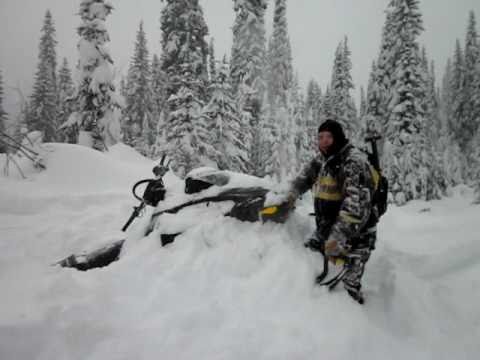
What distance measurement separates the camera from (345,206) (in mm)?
2965

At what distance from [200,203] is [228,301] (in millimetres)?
1975

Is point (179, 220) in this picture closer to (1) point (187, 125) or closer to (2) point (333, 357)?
(2) point (333, 357)

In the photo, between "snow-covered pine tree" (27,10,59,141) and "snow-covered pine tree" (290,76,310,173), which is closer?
"snow-covered pine tree" (290,76,310,173)

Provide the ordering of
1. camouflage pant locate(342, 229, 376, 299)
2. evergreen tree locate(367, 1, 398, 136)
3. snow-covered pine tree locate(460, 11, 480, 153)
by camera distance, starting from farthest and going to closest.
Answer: snow-covered pine tree locate(460, 11, 480, 153) < evergreen tree locate(367, 1, 398, 136) < camouflage pant locate(342, 229, 376, 299)

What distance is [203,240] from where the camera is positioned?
388 cm

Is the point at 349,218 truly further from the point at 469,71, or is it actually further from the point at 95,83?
the point at 469,71

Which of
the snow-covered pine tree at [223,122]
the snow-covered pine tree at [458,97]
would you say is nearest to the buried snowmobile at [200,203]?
the snow-covered pine tree at [223,122]

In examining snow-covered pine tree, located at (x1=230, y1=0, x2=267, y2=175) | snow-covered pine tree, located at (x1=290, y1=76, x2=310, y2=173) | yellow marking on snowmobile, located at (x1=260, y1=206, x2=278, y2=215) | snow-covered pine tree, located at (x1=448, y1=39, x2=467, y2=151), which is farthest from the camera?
snow-covered pine tree, located at (x1=448, y1=39, x2=467, y2=151)

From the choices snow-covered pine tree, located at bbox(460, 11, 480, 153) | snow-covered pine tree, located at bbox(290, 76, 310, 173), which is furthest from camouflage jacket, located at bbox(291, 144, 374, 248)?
snow-covered pine tree, located at bbox(460, 11, 480, 153)

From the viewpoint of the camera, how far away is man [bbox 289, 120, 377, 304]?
9.64 feet

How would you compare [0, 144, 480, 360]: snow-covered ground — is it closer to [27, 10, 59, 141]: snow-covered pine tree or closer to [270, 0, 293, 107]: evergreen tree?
[270, 0, 293, 107]: evergreen tree

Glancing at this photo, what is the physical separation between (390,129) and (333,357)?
19.0m

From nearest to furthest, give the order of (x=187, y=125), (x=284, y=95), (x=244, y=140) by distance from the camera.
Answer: (x=187, y=125), (x=244, y=140), (x=284, y=95)

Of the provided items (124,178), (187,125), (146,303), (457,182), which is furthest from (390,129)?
(457,182)
